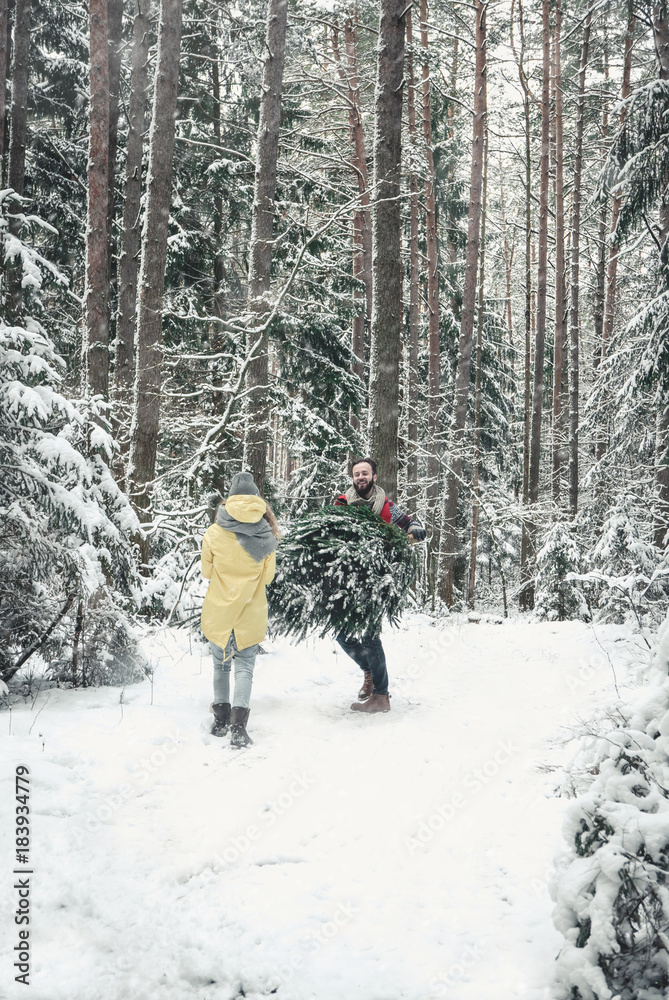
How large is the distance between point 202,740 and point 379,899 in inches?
88.3

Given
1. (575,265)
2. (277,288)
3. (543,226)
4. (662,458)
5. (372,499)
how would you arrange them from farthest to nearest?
(543,226) < (575,265) < (277,288) < (662,458) < (372,499)

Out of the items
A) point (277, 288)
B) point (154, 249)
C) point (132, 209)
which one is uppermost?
point (132, 209)

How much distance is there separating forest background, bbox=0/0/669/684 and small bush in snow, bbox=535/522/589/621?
46 millimetres

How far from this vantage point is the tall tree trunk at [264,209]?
27.3 ft

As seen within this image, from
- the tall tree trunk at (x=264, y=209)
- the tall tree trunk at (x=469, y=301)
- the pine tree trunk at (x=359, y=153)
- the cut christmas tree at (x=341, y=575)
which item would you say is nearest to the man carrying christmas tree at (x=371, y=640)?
the cut christmas tree at (x=341, y=575)

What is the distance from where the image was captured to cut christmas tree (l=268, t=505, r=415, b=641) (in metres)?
5.34

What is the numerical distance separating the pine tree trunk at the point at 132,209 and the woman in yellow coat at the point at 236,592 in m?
6.71

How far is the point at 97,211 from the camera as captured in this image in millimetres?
8602

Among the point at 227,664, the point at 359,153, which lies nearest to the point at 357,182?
the point at 359,153

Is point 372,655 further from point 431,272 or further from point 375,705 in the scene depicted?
point 431,272

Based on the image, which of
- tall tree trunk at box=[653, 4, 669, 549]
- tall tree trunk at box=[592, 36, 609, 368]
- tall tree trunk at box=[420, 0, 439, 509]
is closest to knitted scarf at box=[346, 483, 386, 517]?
tall tree trunk at box=[653, 4, 669, 549]

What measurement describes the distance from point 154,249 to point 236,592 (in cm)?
567

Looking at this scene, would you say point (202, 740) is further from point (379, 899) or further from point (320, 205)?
point (320, 205)

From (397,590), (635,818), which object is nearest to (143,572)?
(397,590)
